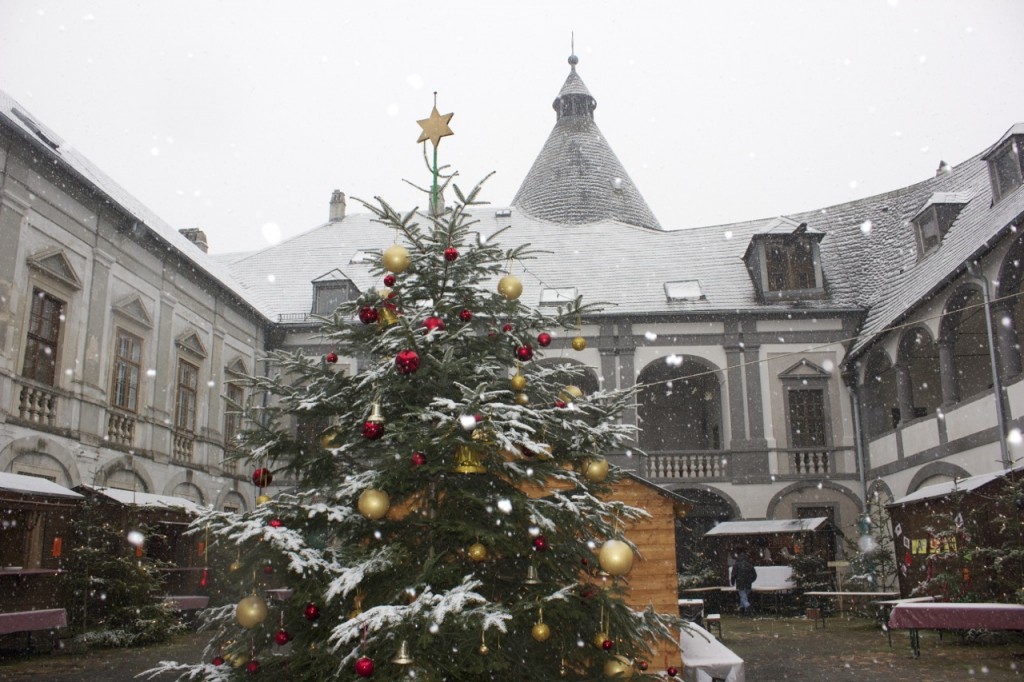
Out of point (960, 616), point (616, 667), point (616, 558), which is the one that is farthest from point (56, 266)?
point (960, 616)

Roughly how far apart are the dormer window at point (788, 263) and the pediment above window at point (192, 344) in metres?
13.8

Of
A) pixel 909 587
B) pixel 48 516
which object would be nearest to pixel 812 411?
pixel 909 587

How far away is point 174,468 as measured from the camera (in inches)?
725

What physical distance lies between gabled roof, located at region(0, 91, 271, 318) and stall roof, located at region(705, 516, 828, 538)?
12671mm

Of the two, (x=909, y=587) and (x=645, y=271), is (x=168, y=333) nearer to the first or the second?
(x=645, y=271)

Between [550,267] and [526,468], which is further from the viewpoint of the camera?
[550,267]

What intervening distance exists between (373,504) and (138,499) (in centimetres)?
1270

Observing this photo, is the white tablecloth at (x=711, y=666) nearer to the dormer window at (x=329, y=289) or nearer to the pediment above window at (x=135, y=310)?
the pediment above window at (x=135, y=310)

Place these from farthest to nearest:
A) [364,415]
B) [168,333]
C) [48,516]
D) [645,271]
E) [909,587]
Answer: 1. [645,271]
2. [168,333]
3. [909,587]
4. [48,516]
5. [364,415]

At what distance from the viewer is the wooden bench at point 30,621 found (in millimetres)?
11094

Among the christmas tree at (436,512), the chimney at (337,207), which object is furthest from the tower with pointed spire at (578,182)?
the christmas tree at (436,512)

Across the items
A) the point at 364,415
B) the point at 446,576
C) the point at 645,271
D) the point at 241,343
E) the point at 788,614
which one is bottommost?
the point at 788,614

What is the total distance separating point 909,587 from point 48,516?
14134 millimetres

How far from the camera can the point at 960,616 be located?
32.9ft
